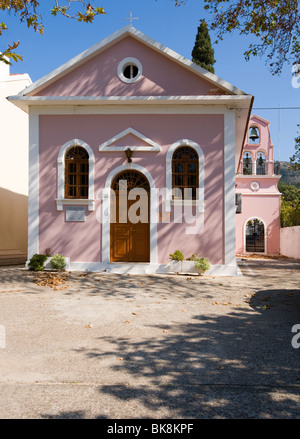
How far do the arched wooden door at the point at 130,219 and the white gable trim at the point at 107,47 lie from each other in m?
3.64

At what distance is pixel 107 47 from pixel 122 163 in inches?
148

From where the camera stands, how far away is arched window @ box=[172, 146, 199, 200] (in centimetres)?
1133

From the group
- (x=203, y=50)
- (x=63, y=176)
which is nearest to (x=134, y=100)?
(x=63, y=176)

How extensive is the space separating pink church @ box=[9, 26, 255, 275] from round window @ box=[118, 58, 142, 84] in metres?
0.03

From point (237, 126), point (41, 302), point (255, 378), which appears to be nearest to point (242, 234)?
point (237, 126)

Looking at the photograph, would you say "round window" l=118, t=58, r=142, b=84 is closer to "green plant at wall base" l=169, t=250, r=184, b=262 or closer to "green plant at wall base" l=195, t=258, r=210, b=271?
"green plant at wall base" l=169, t=250, r=184, b=262

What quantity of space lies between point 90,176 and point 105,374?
8410mm

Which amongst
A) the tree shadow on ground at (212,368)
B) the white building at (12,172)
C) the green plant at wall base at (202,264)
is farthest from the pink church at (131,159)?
Result: the tree shadow on ground at (212,368)

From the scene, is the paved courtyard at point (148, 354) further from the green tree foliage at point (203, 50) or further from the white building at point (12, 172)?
the green tree foliage at point (203, 50)

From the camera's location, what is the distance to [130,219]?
11531 millimetres

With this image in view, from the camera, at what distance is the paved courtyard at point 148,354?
10.1 feet

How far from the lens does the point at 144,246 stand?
37.7 feet

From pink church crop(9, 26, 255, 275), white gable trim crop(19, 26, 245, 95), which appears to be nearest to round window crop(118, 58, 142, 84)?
pink church crop(9, 26, 255, 275)
